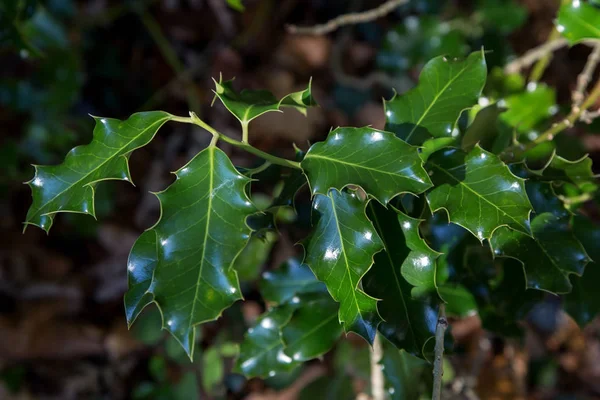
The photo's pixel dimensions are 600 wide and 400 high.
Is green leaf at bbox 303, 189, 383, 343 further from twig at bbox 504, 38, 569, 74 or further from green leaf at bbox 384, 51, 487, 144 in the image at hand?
twig at bbox 504, 38, 569, 74

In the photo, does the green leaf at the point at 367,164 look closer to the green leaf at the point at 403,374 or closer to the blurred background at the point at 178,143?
the green leaf at the point at 403,374

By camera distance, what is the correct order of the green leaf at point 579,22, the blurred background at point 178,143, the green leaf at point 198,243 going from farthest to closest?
the blurred background at point 178,143
the green leaf at point 579,22
the green leaf at point 198,243

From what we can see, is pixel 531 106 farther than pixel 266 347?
Yes

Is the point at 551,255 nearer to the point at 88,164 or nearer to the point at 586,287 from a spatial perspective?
the point at 586,287

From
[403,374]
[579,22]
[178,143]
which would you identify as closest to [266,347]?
[403,374]

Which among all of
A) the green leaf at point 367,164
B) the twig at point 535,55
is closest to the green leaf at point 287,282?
the green leaf at point 367,164

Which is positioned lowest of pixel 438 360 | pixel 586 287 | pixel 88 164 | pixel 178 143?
pixel 178 143
